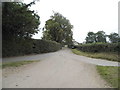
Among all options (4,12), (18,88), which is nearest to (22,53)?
(4,12)

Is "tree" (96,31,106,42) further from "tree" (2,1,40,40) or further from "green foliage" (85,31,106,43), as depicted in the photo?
"tree" (2,1,40,40)

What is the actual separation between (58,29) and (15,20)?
31888 mm

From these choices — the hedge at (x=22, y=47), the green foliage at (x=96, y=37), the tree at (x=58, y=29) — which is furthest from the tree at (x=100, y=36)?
the hedge at (x=22, y=47)

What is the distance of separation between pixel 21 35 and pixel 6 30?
217 cm

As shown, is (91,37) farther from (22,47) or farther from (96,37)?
(22,47)

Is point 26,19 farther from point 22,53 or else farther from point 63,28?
point 63,28

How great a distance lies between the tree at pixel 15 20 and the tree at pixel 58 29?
92.1ft

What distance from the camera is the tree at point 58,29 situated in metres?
43.4

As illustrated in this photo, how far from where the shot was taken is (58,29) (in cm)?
4406

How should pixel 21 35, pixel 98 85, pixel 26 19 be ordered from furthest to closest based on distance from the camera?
1. pixel 21 35
2. pixel 26 19
3. pixel 98 85

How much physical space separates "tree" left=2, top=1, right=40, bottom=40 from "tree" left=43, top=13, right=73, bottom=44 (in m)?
28.1

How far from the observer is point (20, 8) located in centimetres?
1269

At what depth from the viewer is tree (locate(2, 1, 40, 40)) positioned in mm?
11930

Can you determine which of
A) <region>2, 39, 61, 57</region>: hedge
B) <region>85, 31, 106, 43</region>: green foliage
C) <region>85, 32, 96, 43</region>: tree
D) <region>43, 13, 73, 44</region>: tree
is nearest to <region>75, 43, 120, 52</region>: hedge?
<region>2, 39, 61, 57</region>: hedge
